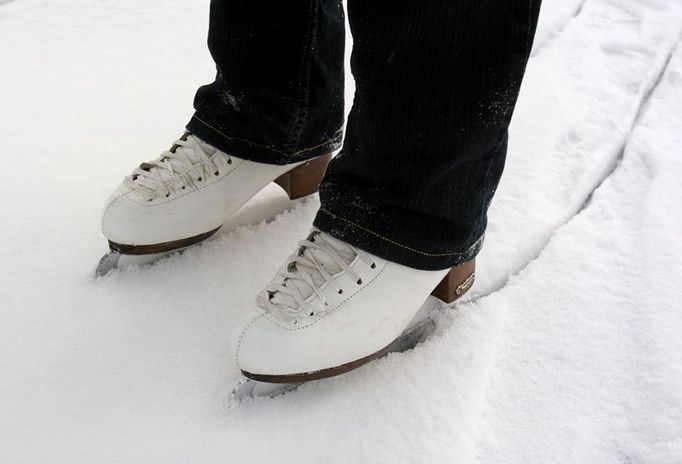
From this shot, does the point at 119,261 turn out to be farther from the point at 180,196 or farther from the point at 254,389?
the point at 254,389

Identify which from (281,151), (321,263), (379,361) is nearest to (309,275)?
(321,263)

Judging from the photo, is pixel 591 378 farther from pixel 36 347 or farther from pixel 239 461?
pixel 36 347

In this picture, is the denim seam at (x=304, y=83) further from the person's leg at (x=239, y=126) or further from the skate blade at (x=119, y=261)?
the skate blade at (x=119, y=261)

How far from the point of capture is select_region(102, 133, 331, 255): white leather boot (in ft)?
2.57

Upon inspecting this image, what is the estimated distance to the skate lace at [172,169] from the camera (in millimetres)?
793

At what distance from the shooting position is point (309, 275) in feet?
2.19

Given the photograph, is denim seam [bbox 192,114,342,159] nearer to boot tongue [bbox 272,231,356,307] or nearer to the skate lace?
the skate lace

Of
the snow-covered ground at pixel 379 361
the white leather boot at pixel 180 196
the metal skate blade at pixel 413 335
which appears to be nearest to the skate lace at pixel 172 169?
the white leather boot at pixel 180 196

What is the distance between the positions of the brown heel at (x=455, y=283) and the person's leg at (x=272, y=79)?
0.95 ft

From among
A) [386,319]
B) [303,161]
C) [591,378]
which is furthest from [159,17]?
[591,378]

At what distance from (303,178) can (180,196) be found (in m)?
0.20

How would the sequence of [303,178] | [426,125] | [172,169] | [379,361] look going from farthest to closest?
1. [303,178]
2. [172,169]
3. [379,361]
4. [426,125]

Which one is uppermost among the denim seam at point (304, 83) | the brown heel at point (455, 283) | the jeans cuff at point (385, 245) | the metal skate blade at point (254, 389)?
the denim seam at point (304, 83)

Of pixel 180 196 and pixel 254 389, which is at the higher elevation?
pixel 180 196
